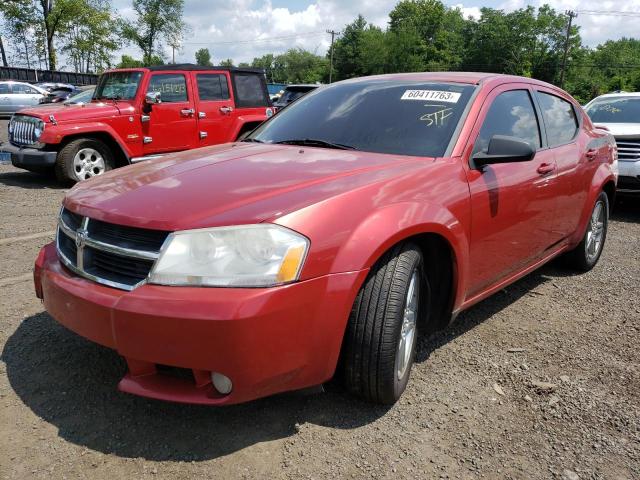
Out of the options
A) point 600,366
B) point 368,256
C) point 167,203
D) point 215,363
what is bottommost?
point 600,366

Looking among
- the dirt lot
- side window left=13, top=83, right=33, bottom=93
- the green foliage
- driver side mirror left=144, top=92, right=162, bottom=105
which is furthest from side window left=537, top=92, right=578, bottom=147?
the green foliage

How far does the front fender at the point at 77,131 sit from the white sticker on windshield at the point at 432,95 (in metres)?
6.14

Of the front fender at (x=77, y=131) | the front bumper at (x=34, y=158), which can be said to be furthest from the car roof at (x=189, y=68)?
the front bumper at (x=34, y=158)

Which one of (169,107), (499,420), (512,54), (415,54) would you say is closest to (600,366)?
(499,420)

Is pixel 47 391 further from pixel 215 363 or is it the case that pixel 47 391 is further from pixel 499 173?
pixel 499 173

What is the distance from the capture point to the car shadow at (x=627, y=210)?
7215mm

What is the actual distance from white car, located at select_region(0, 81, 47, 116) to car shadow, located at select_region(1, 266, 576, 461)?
873 inches

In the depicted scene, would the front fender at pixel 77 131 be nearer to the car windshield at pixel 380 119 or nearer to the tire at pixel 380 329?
the car windshield at pixel 380 119

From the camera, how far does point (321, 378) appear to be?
2.21 metres

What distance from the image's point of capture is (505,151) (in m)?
2.84

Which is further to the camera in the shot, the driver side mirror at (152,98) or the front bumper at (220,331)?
the driver side mirror at (152,98)

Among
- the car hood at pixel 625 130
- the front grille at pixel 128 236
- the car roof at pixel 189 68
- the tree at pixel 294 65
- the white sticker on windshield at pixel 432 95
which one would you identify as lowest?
the front grille at pixel 128 236

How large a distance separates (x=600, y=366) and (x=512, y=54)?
82.3 metres

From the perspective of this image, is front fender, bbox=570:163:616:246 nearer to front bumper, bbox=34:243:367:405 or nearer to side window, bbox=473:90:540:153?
side window, bbox=473:90:540:153
